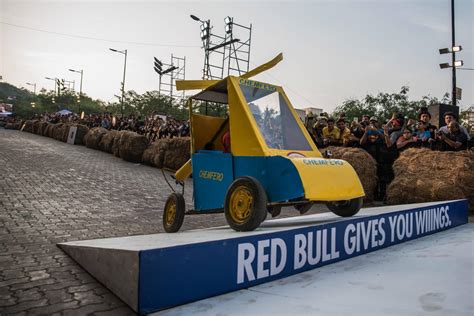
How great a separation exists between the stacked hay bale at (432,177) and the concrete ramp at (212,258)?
153 inches

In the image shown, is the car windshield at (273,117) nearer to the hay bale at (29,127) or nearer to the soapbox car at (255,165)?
the soapbox car at (255,165)

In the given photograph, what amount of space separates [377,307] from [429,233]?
3.72 meters

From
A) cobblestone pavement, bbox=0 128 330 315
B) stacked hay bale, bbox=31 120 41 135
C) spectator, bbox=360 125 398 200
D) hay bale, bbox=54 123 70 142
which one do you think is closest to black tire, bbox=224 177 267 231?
cobblestone pavement, bbox=0 128 330 315

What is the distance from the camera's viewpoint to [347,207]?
5.13 m

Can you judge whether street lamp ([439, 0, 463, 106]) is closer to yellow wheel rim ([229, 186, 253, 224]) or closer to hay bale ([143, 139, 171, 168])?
hay bale ([143, 139, 171, 168])

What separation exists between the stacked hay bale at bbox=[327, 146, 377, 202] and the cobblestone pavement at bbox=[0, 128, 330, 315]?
2.05 m

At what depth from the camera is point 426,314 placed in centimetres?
255

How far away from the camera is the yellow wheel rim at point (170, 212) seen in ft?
18.1

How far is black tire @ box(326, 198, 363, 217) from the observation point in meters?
5.07

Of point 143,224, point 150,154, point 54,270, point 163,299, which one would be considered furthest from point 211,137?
point 150,154

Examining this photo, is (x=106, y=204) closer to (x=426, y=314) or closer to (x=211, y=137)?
(x=211, y=137)

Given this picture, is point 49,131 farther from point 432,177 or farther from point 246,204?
point 246,204

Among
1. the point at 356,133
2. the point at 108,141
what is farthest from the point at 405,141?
the point at 108,141

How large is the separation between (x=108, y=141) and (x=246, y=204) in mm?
18577
